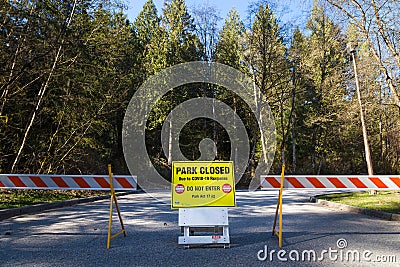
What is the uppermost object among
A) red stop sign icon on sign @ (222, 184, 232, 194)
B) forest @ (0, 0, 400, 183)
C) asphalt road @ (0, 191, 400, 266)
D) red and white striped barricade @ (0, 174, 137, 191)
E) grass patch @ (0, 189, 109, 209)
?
forest @ (0, 0, 400, 183)

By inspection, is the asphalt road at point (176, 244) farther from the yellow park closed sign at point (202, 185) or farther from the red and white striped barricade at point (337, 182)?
the red and white striped barricade at point (337, 182)

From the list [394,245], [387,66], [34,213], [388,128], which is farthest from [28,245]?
[388,128]

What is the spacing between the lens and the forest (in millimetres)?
13383

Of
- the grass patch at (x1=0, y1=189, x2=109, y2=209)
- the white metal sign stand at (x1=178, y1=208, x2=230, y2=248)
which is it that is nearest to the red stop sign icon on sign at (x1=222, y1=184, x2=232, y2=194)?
the white metal sign stand at (x1=178, y1=208, x2=230, y2=248)

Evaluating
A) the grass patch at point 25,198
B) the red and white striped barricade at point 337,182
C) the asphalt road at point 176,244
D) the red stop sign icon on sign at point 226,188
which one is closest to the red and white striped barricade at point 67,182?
the asphalt road at point 176,244

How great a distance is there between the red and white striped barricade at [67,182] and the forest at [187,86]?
544cm

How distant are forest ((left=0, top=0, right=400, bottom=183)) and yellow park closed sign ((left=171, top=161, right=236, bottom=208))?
24.2 ft

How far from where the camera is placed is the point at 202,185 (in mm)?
6785

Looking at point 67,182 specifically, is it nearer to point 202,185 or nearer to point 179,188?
point 179,188

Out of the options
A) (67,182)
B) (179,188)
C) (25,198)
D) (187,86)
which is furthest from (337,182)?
(187,86)

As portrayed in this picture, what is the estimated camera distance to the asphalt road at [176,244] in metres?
5.37

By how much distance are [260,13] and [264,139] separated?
36.5 feet

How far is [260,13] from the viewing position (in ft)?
108

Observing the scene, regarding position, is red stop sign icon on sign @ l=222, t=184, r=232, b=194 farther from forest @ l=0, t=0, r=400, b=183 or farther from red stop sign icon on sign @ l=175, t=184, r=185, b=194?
forest @ l=0, t=0, r=400, b=183
